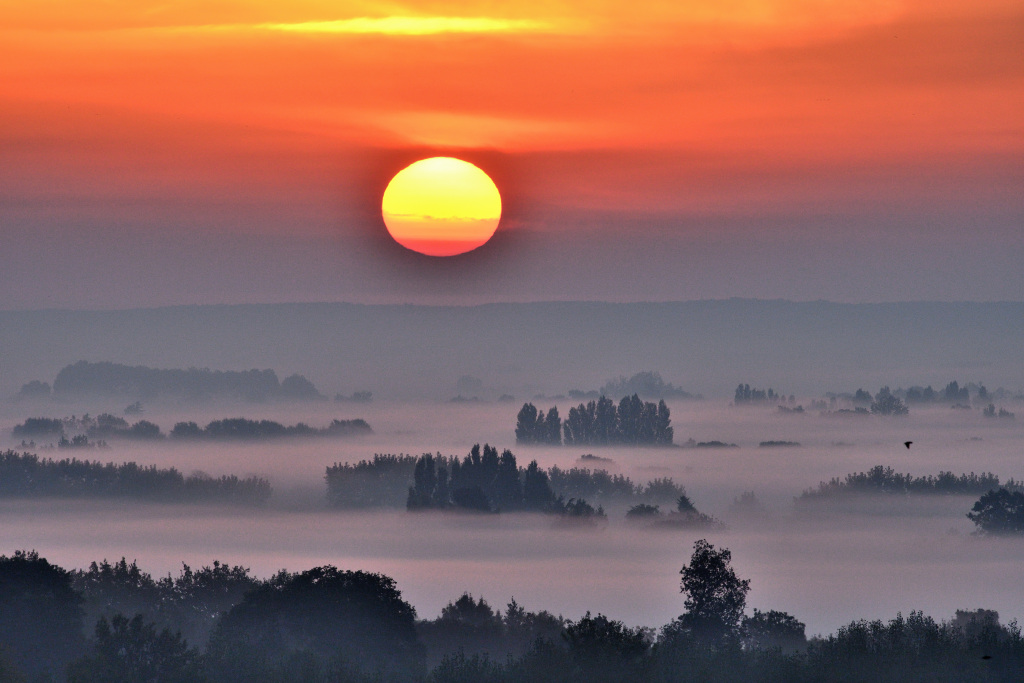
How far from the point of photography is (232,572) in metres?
119

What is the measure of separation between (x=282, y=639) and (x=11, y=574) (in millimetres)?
20771

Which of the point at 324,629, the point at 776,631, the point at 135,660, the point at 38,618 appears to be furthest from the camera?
the point at 776,631

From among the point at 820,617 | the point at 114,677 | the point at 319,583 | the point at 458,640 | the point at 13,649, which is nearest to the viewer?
the point at 114,677

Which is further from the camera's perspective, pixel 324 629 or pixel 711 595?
pixel 711 595

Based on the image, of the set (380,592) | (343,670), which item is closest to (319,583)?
(380,592)

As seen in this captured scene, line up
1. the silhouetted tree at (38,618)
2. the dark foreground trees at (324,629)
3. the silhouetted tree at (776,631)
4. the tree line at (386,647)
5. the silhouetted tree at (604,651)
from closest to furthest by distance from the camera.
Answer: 1. the tree line at (386,647)
2. the silhouetted tree at (604,651)
3. the dark foreground trees at (324,629)
4. the silhouetted tree at (38,618)
5. the silhouetted tree at (776,631)

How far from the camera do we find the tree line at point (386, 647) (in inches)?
3115

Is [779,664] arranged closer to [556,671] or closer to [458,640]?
[556,671]

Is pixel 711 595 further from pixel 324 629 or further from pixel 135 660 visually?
pixel 135 660

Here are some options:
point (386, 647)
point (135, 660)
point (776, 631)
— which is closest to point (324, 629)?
point (386, 647)

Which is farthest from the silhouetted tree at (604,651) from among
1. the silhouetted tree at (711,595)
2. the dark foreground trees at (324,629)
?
the dark foreground trees at (324,629)

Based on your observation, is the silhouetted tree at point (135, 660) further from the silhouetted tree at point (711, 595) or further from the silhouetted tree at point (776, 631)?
the silhouetted tree at point (776, 631)

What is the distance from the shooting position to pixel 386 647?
85625 mm

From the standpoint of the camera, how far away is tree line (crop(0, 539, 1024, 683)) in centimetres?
7912
